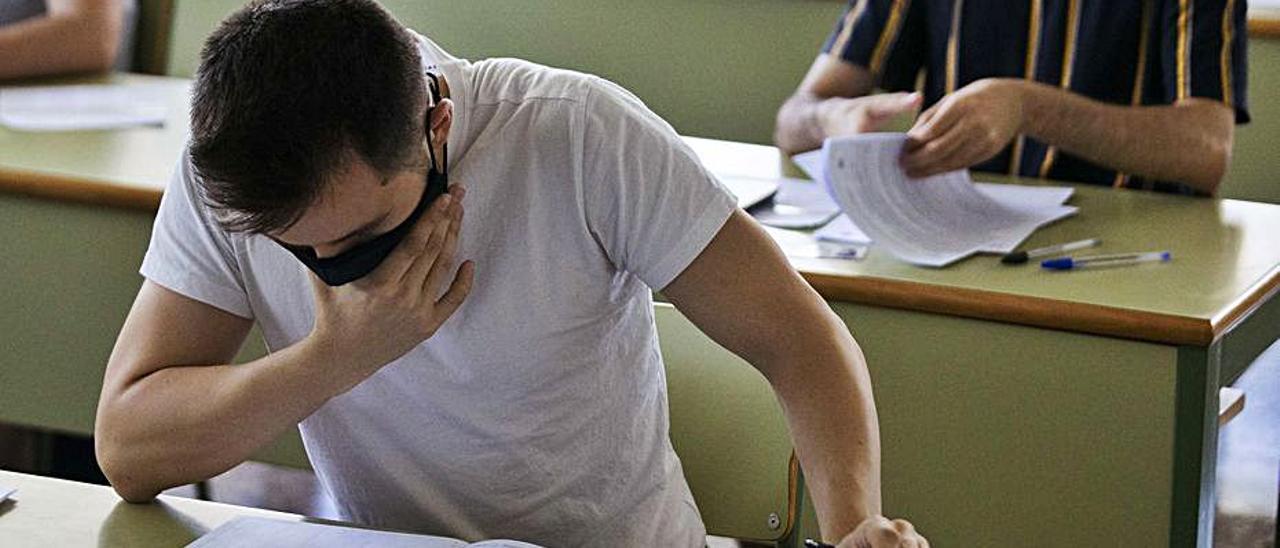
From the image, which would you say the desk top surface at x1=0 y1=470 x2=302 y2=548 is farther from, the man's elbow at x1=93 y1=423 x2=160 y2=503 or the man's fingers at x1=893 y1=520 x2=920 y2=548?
the man's fingers at x1=893 y1=520 x2=920 y2=548

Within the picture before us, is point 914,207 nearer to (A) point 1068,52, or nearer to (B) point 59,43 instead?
(A) point 1068,52

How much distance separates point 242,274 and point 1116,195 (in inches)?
53.5

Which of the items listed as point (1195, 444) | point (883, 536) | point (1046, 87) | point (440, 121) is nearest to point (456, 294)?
point (440, 121)

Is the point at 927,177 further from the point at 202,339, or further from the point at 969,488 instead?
the point at 202,339

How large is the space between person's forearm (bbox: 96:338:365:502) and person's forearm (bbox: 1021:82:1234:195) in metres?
1.30

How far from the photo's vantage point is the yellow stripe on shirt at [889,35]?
2.68 meters

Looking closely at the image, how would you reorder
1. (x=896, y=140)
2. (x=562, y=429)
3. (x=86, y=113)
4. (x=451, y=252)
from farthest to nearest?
(x=86, y=113)
(x=896, y=140)
(x=562, y=429)
(x=451, y=252)

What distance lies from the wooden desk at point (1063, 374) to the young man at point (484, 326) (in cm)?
55

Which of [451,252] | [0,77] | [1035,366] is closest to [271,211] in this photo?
[451,252]

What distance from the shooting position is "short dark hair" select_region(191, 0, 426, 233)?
3.81 ft

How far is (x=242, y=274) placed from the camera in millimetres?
1465

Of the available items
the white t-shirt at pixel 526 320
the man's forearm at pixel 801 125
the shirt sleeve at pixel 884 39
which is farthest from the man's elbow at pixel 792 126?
the white t-shirt at pixel 526 320

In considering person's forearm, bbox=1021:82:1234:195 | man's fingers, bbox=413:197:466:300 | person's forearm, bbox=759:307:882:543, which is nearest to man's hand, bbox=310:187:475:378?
man's fingers, bbox=413:197:466:300

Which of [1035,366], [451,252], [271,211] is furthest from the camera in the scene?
[1035,366]
